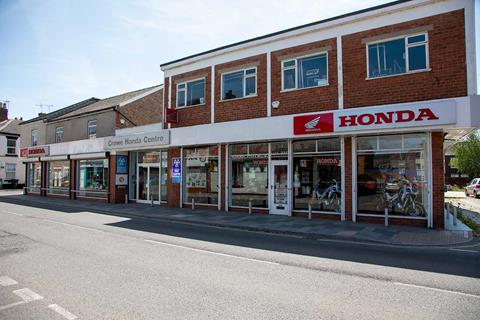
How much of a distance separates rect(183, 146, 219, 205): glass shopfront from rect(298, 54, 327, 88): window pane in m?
5.42

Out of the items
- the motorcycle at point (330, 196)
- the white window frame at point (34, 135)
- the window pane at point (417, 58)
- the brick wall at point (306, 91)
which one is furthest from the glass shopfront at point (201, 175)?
the white window frame at point (34, 135)

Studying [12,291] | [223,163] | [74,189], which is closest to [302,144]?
[223,163]

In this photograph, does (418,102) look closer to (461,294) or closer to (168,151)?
(461,294)

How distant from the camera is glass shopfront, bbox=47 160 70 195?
25977mm

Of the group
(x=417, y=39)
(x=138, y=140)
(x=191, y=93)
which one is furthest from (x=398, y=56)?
(x=138, y=140)

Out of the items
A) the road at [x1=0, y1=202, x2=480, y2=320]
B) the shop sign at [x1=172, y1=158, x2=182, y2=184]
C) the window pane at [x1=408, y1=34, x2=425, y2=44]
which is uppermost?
the window pane at [x1=408, y1=34, x2=425, y2=44]

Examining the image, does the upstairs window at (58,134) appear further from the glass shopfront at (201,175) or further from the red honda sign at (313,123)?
the red honda sign at (313,123)

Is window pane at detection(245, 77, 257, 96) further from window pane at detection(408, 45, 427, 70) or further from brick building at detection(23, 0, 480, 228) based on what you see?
window pane at detection(408, 45, 427, 70)

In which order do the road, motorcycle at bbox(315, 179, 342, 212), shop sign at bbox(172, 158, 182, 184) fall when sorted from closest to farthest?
the road → motorcycle at bbox(315, 179, 342, 212) → shop sign at bbox(172, 158, 182, 184)

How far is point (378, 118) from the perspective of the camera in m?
12.2

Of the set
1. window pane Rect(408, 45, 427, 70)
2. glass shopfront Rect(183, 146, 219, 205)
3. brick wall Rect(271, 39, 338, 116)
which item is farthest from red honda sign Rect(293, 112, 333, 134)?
glass shopfront Rect(183, 146, 219, 205)

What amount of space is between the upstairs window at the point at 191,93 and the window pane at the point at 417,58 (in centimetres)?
962

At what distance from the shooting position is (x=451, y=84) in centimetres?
1168

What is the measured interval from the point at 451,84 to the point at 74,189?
2344 centimetres
